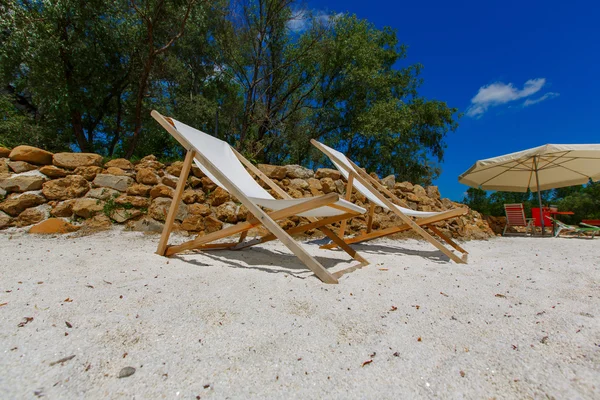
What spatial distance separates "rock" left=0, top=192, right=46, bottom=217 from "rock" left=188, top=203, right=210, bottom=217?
5.69ft

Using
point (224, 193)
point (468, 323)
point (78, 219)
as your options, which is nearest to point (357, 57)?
point (224, 193)

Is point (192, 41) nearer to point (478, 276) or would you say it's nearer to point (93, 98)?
point (93, 98)

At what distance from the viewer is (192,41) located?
26.6 ft

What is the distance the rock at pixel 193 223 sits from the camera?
12.0 feet

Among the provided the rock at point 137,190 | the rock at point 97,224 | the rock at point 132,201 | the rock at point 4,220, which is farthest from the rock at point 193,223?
the rock at point 4,220

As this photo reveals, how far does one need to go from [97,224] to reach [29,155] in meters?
1.38

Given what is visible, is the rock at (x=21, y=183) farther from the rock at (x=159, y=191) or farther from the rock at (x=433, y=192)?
the rock at (x=433, y=192)

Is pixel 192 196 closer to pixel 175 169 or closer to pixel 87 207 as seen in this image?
pixel 175 169

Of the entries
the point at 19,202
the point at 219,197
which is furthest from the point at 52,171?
the point at 219,197

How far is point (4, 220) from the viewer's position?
3180mm

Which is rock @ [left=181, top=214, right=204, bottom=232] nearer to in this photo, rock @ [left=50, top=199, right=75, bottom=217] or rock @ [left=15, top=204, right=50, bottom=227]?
rock @ [left=50, top=199, right=75, bottom=217]

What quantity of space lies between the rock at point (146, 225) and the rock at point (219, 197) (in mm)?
756

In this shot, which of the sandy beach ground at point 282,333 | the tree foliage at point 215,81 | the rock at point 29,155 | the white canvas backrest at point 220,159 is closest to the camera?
the sandy beach ground at point 282,333

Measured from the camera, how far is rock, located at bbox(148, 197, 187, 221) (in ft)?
11.9
